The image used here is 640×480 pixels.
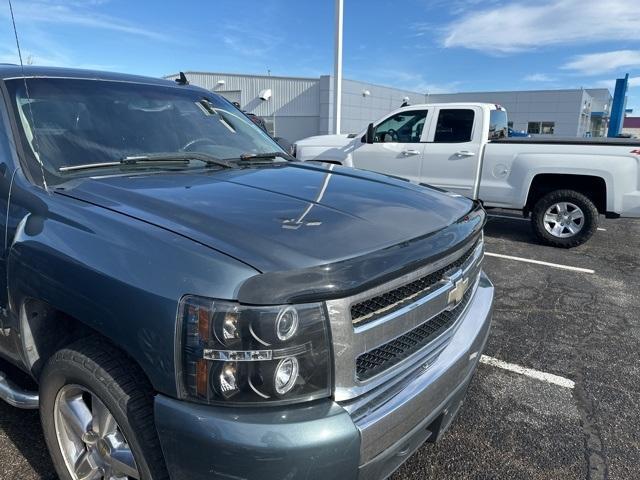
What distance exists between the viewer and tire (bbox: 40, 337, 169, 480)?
61.8 inches

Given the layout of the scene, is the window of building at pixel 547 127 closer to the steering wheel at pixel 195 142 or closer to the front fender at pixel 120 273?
the steering wheel at pixel 195 142

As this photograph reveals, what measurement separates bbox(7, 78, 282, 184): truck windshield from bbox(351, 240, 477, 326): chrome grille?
4.86 ft

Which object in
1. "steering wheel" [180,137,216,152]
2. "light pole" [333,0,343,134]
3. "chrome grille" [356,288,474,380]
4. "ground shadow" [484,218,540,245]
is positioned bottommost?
"ground shadow" [484,218,540,245]

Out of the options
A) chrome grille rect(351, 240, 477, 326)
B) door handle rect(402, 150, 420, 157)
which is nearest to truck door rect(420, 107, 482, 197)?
door handle rect(402, 150, 420, 157)

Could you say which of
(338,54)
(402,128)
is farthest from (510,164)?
(338,54)

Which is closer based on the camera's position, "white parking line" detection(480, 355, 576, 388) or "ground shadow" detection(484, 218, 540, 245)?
"white parking line" detection(480, 355, 576, 388)

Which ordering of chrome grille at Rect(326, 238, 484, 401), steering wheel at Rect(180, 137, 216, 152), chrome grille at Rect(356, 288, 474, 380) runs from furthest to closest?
steering wheel at Rect(180, 137, 216, 152) → chrome grille at Rect(356, 288, 474, 380) → chrome grille at Rect(326, 238, 484, 401)

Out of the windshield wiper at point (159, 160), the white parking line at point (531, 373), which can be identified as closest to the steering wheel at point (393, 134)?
the white parking line at point (531, 373)

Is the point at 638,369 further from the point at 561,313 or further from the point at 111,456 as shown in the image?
the point at 111,456

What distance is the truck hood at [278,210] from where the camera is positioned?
1567 mm

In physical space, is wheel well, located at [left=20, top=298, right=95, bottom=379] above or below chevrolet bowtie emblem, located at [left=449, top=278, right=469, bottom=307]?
below

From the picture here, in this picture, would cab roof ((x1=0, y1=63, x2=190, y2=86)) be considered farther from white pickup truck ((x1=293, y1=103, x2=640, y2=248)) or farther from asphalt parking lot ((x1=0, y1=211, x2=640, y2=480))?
white pickup truck ((x1=293, y1=103, x2=640, y2=248))

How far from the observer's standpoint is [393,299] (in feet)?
5.46

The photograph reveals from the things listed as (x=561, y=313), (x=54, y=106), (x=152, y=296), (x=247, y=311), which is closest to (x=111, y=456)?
(x=152, y=296)
